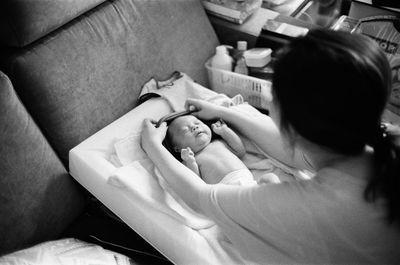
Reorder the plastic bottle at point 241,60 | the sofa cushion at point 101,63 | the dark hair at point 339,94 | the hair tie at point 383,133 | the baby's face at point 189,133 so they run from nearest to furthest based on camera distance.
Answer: the dark hair at point 339,94
the hair tie at point 383,133
the sofa cushion at point 101,63
the baby's face at point 189,133
the plastic bottle at point 241,60

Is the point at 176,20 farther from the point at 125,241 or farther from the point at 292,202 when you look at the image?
the point at 292,202

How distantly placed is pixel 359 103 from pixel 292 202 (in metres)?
0.26

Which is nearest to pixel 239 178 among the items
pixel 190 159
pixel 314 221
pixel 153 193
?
pixel 190 159

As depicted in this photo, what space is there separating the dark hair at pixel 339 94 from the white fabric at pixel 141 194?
0.46 metres

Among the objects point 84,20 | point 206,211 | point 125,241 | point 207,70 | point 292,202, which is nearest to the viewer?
point 292,202

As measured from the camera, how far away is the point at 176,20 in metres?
1.68

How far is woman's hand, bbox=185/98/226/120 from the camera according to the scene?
1.44 m

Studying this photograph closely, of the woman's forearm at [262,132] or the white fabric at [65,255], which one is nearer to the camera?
the white fabric at [65,255]

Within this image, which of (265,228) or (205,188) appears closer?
(265,228)

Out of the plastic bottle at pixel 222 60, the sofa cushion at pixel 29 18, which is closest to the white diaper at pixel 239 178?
the plastic bottle at pixel 222 60

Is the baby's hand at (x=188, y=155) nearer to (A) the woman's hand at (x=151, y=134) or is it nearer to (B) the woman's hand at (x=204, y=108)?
(A) the woman's hand at (x=151, y=134)

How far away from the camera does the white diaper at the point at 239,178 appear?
1.23 m

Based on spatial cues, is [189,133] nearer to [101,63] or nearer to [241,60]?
[101,63]

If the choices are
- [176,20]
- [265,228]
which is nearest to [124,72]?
[176,20]
